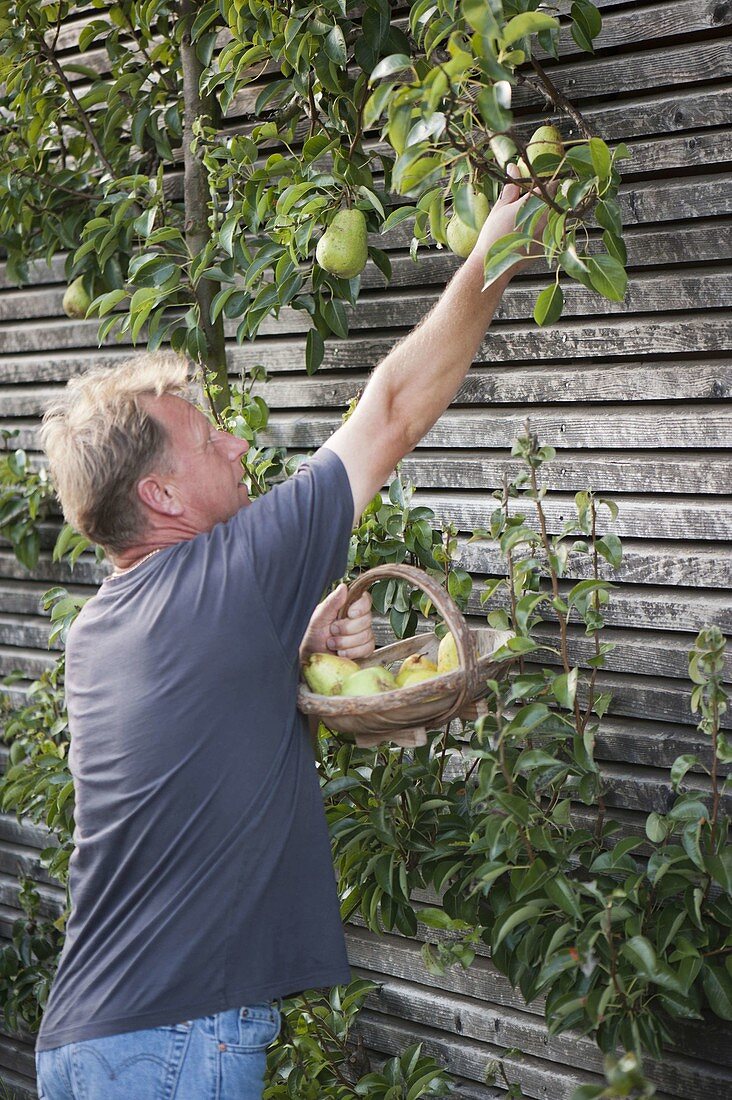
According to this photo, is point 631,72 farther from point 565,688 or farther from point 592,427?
point 565,688

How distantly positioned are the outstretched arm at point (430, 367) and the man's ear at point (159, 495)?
0.27 m

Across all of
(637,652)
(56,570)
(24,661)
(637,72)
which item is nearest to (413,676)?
(637,652)

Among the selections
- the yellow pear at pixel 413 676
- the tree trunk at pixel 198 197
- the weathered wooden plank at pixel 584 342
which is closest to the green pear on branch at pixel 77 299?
the tree trunk at pixel 198 197

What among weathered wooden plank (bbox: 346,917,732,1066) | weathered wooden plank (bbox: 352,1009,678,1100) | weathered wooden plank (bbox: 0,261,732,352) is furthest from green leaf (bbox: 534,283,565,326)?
weathered wooden plank (bbox: 352,1009,678,1100)

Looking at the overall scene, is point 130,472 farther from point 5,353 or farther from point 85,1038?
A: point 5,353

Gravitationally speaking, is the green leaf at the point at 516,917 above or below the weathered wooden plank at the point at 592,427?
below

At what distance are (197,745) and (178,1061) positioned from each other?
454 mm

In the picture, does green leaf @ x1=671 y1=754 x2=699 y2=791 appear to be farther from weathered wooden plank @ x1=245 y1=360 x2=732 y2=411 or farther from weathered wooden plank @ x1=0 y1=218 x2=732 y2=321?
weathered wooden plank @ x1=0 y1=218 x2=732 y2=321

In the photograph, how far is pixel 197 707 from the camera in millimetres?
1729

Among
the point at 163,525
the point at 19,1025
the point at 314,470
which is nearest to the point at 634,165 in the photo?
the point at 314,470

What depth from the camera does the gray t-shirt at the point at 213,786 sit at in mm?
1728

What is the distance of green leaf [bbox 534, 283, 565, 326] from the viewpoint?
1836 millimetres

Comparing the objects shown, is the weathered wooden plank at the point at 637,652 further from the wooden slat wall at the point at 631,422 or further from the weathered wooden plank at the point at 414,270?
the weathered wooden plank at the point at 414,270

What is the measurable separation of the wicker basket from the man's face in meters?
0.27
